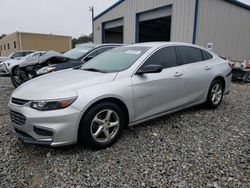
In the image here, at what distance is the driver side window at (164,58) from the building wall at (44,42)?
31385 mm

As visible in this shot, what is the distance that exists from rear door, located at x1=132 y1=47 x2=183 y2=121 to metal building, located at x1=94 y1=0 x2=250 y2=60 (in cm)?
737

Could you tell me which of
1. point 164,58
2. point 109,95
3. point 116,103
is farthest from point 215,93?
point 109,95

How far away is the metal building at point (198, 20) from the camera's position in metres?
10.4

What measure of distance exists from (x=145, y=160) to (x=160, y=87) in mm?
1260

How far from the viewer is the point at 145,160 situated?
2.70 meters

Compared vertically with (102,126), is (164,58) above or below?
above

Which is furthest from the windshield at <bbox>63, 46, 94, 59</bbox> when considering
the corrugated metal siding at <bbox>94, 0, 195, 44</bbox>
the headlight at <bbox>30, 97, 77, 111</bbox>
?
the corrugated metal siding at <bbox>94, 0, 195, 44</bbox>

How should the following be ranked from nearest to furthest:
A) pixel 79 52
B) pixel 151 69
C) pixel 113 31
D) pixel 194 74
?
pixel 151 69, pixel 194 74, pixel 79 52, pixel 113 31

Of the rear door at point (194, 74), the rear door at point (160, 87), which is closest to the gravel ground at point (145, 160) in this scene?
the rear door at point (160, 87)

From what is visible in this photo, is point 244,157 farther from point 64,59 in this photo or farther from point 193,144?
point 64,59

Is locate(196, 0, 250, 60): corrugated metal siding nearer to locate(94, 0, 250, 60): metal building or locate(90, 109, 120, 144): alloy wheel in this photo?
locate(94, 0, 250, 60): metal building

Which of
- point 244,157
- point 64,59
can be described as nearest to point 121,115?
point 244,157

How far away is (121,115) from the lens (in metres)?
3.04

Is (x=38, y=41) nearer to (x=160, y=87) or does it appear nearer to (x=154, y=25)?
(x=154, y=25)
